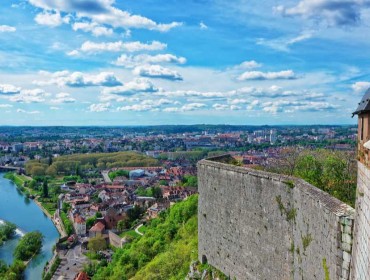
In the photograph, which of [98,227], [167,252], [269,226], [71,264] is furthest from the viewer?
[98,227]

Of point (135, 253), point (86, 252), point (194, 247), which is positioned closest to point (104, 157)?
point (86, 252)

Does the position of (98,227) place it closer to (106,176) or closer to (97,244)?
(97,244)

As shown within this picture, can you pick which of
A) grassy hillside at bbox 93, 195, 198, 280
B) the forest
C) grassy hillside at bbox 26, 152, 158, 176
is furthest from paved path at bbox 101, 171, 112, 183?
the forest

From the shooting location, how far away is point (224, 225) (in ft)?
36.9

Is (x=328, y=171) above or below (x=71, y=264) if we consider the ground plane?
above

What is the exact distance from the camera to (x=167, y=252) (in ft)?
55.8

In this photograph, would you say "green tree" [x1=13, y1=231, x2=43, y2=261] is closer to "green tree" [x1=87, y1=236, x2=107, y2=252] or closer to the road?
the road

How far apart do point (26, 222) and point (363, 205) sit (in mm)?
54318

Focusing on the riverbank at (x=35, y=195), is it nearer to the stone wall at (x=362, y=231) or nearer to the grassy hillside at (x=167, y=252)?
the grassy hillside at (x=167, y=252)

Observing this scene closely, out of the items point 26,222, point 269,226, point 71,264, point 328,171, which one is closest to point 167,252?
point 328,171

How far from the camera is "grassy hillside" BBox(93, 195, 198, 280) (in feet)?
50.0

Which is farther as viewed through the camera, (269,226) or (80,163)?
(80,163)

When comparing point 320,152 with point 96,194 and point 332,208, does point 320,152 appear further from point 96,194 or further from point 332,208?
point 96,194

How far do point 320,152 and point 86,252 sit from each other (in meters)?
31.8
